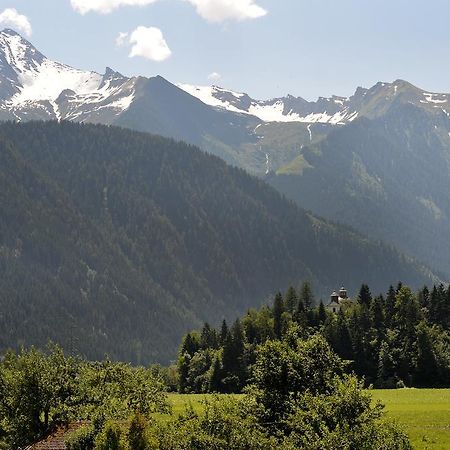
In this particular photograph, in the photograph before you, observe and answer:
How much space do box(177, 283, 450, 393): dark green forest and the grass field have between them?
2603 centimetres

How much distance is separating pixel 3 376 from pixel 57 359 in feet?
15.9

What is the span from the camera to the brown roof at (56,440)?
4488 cm

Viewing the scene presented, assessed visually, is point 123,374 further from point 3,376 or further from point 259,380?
point 259,380

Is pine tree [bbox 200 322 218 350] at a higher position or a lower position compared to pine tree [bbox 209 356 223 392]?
higher

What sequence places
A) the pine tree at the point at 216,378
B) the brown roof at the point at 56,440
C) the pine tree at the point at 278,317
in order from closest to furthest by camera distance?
1. the brown roof at the point at 56,440
2. the pine tree at the point at 216,378
3. the pine tree at the point at 278,317

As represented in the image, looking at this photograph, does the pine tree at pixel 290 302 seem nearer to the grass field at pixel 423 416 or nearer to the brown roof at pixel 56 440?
the grass field at pixel 423 416

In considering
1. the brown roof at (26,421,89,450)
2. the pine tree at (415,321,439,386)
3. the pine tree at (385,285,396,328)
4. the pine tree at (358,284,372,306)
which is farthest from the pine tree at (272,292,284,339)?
the brown roof at (26,421,89,450)

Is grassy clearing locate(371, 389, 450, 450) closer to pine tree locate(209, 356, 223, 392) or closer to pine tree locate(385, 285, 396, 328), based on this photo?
pine tree locate(209, 356, 223, 392)

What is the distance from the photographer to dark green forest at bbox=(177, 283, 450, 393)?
108 m

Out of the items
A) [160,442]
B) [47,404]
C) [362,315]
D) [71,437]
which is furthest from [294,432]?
[362,315]

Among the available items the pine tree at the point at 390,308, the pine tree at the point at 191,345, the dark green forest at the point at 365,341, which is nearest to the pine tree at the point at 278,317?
the dark green forest at the point at 365,341

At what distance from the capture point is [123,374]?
64.4 m

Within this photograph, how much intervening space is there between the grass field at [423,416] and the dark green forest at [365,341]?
85.4 feet

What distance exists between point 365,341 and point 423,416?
63.1m
